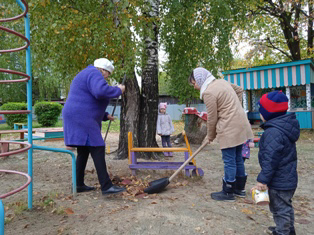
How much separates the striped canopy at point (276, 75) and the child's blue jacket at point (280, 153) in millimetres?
11081

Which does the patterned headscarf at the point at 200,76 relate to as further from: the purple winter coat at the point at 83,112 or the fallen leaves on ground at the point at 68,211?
the fallen leaves on ground at the point at 68,211

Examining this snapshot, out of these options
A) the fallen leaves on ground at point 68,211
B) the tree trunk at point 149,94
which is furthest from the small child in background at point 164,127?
the fallen leaves on ground at point 68,211

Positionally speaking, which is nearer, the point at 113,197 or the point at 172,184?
the point at 113,197

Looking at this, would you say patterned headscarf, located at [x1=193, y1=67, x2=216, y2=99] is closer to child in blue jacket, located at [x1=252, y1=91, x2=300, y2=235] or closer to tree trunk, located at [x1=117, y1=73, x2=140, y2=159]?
child in blue jacket, located at [x1=252, y1=91, x2=300, y2=235]

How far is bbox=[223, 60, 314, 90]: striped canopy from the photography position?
12.1 m

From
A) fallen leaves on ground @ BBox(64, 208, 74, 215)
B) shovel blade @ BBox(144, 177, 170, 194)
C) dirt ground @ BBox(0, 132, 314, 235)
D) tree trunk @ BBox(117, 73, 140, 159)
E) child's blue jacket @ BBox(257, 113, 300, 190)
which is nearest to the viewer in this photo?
child's blue jacket @ BBox(257, 113, 300, 190)

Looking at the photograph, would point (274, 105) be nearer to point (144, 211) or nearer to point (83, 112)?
point (144, 211)

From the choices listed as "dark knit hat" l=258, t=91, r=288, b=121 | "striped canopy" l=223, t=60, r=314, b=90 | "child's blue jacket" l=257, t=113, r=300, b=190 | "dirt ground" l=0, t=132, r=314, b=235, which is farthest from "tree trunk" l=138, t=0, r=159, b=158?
"striped canopy" l=223, t=60, r=314, b=90

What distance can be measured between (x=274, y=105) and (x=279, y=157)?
42cm

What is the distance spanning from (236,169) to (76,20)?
326 cm

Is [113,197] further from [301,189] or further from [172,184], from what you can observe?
[301,189]

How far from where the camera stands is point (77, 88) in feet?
10.9

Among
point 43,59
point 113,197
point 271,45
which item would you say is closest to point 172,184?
point 113,197

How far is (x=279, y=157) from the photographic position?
2244mm
